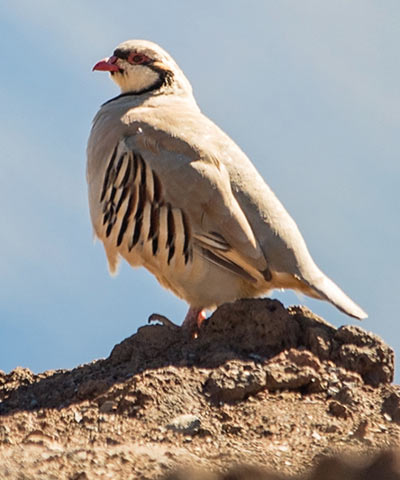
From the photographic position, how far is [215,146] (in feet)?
30.3

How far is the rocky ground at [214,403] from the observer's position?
19.6ft

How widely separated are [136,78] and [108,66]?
1.20 feet

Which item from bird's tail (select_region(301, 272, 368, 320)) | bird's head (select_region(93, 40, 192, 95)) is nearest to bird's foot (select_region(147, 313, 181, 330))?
bird's tail (select_region(301, 272, 368, 320))

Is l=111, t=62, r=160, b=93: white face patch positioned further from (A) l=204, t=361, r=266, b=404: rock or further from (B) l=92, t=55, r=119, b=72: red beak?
(A) l=204, t=361, r=266, b=404: rock

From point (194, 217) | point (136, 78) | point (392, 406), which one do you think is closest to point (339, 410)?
point (392, 406)

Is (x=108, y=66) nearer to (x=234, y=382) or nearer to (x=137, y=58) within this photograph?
(x=137, y=58)

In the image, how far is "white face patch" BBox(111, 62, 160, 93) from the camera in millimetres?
10500

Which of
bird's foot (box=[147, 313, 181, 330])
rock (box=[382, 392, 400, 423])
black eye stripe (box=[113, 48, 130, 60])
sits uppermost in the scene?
black eye stripe (box=[113, 48, 130, 60])

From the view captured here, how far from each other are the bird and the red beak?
128 cm

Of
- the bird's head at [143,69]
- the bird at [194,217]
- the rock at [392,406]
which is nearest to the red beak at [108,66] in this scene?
the bird's head at [143,69]

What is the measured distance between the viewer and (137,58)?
1065 cm

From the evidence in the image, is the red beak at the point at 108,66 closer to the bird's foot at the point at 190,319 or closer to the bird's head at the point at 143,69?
the bird's head at the point at 143,69

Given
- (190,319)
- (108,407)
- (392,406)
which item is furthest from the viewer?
(190,319)

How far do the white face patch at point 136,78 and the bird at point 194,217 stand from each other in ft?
3.12
